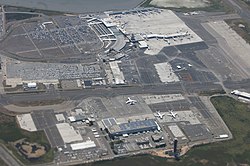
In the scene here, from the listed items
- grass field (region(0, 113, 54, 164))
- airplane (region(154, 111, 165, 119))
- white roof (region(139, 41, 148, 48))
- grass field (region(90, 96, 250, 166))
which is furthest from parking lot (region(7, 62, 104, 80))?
grass field (region(90, 96, 250, 166))

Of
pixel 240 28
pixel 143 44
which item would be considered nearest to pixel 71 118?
pixel 143 44

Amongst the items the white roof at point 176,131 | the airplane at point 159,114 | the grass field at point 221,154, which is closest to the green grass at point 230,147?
the grass field at point 221,154

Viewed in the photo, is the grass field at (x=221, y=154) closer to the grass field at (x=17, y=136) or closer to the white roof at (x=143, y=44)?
the grass field at (x=17, y=136)

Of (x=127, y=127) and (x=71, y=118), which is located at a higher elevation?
(x=71, y=118)

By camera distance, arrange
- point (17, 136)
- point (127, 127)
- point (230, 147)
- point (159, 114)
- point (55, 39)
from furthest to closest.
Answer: point (55, 39) → point (159, 114) → point (127, 127) → point (230, 147) → point (17, 136)

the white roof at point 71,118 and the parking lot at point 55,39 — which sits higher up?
the parking lot at point 55,39

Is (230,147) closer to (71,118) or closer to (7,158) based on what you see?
(71,118)
